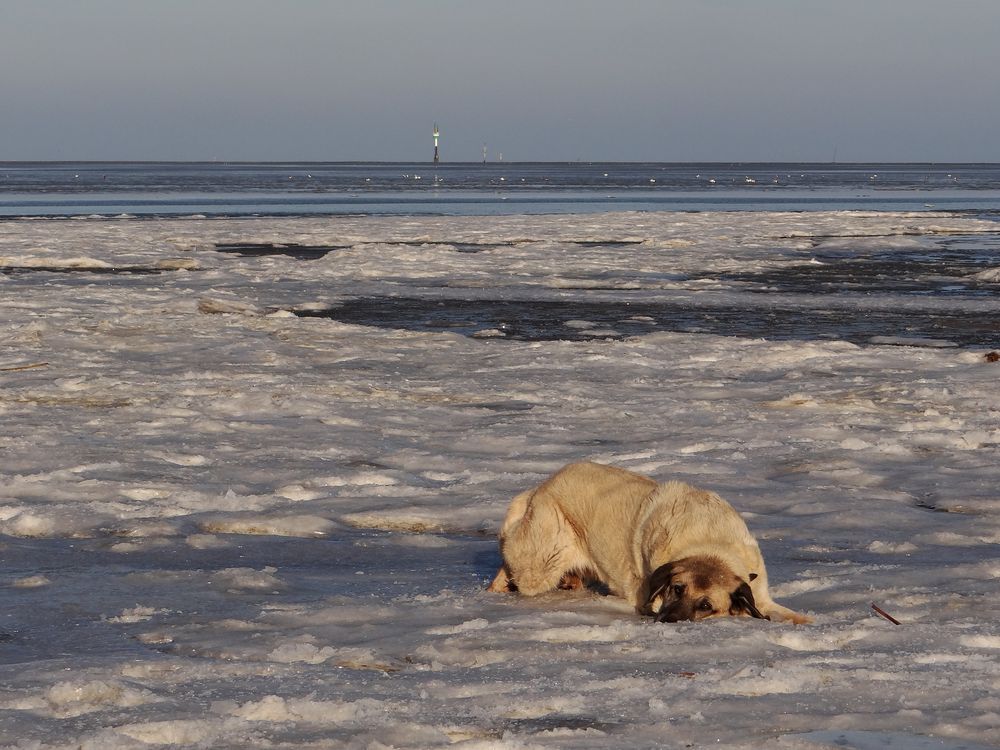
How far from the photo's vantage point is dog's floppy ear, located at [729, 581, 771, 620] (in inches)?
199

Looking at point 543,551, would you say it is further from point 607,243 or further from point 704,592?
point 607,243

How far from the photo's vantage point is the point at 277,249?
105 ft

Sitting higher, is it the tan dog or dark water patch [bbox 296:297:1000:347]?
the tan dog

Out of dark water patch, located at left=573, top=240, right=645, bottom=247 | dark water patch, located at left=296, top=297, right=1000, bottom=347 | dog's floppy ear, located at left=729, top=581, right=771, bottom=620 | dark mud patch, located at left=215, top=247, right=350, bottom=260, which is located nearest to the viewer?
dog's floppy ear, located at left=729, top=581, right=771, bottom=620

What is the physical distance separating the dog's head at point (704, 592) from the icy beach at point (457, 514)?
97mm

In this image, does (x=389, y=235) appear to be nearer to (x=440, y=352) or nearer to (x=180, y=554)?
(x=440, y=352)

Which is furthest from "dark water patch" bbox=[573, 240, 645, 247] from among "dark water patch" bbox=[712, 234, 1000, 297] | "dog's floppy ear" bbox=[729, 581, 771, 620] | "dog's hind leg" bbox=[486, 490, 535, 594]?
"dog's floppy ear" bbox=[729, 581, 771, 620]

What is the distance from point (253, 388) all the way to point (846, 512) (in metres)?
5.72

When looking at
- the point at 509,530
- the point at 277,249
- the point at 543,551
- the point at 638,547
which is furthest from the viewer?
the point at 277,249

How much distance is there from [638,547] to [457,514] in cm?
212

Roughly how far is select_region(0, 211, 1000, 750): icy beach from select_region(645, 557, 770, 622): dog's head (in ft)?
0.32

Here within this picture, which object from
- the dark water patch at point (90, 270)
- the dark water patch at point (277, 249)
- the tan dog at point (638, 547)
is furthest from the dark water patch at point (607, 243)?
the tan dog at point (638, 547)

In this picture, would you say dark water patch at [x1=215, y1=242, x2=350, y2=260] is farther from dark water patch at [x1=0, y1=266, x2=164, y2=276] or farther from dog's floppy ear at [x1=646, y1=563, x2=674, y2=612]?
dog's floppy ear at [x1=646, y1=563, x2=674, y2=612]

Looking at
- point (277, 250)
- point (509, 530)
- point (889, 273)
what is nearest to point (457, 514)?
point (509, 530)
